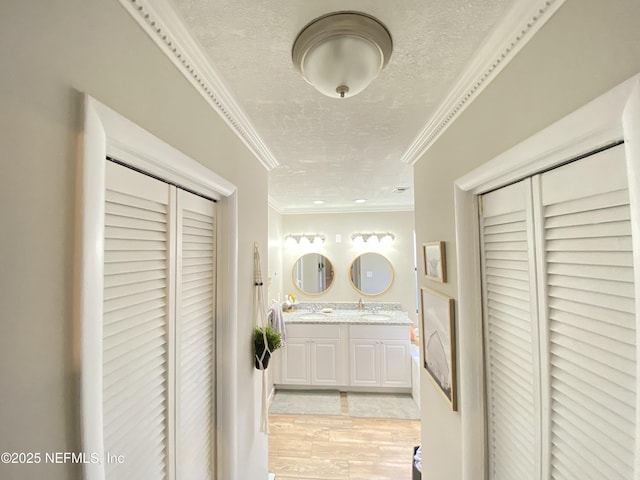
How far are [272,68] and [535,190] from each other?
0.98 meters

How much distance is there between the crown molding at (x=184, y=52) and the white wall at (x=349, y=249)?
295 centimetres

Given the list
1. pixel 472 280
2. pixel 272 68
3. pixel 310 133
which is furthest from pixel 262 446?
pixel 272 68

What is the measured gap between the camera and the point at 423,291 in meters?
1.68

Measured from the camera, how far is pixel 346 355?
3.46 m

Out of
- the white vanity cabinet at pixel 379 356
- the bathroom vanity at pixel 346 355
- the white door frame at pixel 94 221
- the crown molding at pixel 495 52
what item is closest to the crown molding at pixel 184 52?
the white door frame at pixel 94 221

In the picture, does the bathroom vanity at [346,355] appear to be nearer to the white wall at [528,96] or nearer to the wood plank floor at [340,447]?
the wood plank floor at [340,447]

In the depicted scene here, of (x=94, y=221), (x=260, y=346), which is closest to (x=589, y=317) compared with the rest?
(x=94, y=221)

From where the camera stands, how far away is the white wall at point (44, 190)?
424 millimetres

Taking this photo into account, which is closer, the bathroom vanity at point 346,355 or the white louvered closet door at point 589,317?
the white louvered closet door at point 589,317

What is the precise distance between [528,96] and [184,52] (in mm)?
1054

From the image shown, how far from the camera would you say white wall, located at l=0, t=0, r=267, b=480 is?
42cm

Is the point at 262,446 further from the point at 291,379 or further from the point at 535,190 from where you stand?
the point at 535,190

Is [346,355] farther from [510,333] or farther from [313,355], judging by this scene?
[510,333]

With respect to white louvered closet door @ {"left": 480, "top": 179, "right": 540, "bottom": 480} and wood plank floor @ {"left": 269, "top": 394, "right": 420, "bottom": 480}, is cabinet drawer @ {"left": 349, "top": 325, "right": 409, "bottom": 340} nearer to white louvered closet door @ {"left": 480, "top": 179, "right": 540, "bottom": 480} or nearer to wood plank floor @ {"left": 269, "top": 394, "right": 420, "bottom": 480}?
wood plank floor @ {"left": 269, "top": 394, "right": 420, "bottom": 480}
